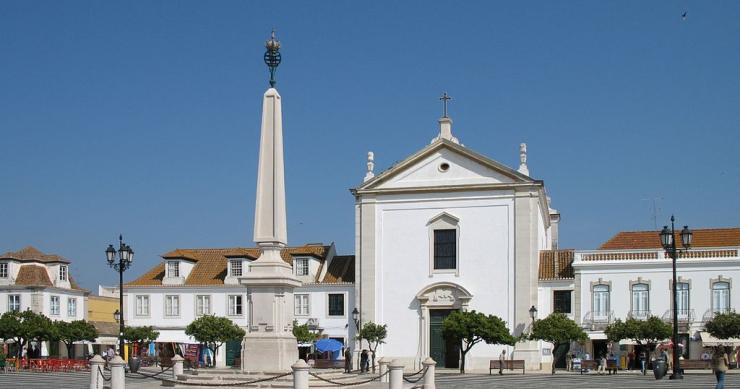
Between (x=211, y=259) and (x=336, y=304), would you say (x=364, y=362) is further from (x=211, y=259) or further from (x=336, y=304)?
(x=211, y=259)

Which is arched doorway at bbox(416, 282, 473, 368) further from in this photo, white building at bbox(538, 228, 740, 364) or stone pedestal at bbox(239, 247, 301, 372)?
stone pedestal at bbox(239, 247, 301, 372)

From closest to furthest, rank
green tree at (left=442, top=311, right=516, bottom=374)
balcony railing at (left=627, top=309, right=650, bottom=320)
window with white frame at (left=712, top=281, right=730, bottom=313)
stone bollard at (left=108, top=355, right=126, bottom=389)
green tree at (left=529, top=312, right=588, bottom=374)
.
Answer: stone bollard at (left=108, top=355, right=126, bottom=389) → green tree at (left=442, top=311, right=516, bottom=374) → green tree at (left=529, top=312, right=588, bottom=374) → window with white frame at (left=712, top=281, right=730, bottom=313) → balcony railing at (left=627, top=309, right=650, bottom=320)

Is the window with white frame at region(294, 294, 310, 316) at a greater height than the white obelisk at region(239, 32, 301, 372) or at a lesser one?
lesser

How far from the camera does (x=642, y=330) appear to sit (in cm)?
4522

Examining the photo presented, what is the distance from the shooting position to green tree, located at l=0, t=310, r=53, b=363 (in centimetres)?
5084

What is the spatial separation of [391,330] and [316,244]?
945cm

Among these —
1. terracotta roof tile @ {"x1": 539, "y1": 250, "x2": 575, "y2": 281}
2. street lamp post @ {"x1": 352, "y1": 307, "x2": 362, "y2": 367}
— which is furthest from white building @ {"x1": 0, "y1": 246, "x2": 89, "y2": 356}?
terracotta roof tile @ {"x1": 539, "y1": 250, "x2": 575, "y2": 281}

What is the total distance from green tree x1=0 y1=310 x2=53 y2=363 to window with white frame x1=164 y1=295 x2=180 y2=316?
785cm

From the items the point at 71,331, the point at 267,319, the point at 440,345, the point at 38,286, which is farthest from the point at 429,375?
the point at 38,286

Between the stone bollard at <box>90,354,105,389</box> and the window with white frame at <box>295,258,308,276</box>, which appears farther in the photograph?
the window with white frame at <box>295,258,308,276</box>

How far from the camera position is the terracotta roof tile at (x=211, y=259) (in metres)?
57.8

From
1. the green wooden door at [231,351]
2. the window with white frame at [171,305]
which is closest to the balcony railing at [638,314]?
the green wooden door at [231,351]

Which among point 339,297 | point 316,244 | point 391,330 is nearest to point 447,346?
point 391,330

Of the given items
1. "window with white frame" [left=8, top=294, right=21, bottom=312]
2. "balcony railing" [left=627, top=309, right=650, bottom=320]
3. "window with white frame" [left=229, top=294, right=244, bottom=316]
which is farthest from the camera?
"window with white frame" [left=8, top=294, right=21, bottom=312]
